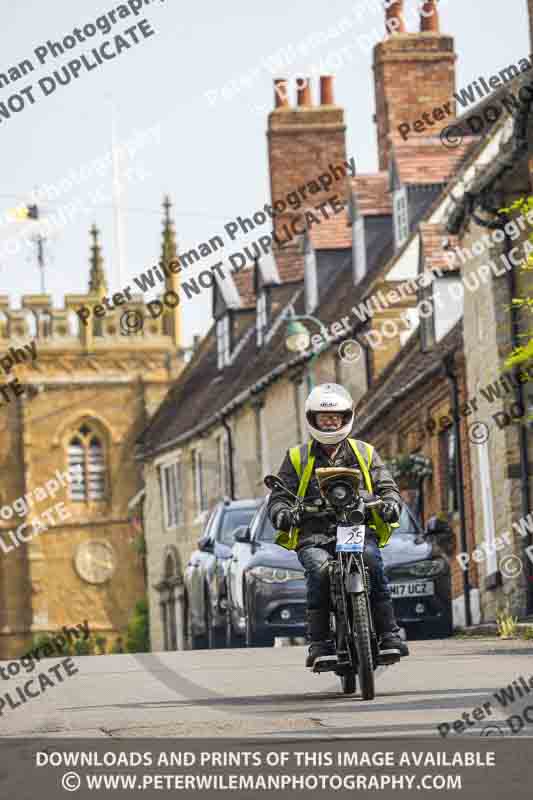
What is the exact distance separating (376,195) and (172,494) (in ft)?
66.9

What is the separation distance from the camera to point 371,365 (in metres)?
40.2

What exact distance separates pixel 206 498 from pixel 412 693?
145 ft

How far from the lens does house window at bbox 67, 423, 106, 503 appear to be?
3637 inches

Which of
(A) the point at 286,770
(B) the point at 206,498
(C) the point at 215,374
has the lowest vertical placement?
(A) the point at 286,770

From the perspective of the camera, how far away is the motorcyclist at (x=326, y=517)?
12562 mm

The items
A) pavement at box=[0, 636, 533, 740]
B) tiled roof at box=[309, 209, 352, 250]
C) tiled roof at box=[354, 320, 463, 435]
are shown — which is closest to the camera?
pavement at box=[0, 636, 533, 740]

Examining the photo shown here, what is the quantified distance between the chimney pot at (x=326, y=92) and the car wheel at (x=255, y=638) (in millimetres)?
28623

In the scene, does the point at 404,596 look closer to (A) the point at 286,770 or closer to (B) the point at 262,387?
(A) the point at 286,770

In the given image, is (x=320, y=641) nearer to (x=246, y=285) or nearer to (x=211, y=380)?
(x=246, y=285)

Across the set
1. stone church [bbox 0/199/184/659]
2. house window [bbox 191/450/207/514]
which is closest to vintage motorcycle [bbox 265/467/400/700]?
house window [bbox 191/450/207/514]

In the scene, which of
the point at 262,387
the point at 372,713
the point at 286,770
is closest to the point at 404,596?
the point at 372,713

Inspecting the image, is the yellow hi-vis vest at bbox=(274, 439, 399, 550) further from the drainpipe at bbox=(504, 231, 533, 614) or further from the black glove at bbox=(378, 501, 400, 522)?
the drainpipe at bbox=(504, 231, 533, 614)

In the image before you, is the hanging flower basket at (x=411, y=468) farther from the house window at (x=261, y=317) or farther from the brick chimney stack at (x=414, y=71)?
the house window at (x=261, y=317)

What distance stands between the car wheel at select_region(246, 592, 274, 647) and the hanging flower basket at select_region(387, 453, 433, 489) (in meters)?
11.6
